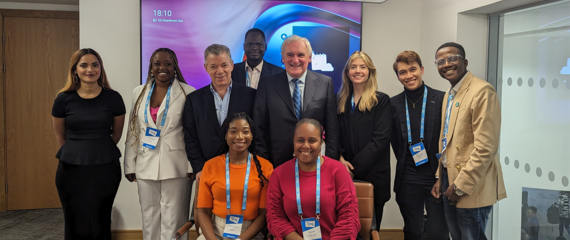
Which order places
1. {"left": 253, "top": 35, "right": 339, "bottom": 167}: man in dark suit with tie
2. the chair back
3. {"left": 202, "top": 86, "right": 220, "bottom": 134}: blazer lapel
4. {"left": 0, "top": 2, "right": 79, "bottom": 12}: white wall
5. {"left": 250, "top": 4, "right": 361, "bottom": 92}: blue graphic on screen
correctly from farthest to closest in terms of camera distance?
{"left": 0, "top": 2, "right": 79, "bottom": 12}: white wall, {"left": 250, "top": 4, "right": 361, "bottom": 92}: blue graphic on screen, {"left": 202, "top": 86, "right": 220, "bottom": 134}: blazer lapel, {"left": 253, "top": 35, "right": 339, "bottom": 167}: man in dark suit with tie, the chair back

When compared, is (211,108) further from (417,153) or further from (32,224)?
(32,224)

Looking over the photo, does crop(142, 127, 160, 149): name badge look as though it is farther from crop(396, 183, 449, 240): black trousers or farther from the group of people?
crop(396, 183, 449, 240): black trousers

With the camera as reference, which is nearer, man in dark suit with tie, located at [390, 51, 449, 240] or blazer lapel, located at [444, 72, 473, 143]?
blazer lapel, located at [444, 72, 473, 143]

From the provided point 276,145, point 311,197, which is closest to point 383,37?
point 276,145

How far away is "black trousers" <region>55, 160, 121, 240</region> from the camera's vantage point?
9.96 ft

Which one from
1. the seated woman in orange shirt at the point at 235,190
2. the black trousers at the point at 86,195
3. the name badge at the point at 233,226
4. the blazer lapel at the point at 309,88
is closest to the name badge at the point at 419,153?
the blazer lapel at the point at 309,88

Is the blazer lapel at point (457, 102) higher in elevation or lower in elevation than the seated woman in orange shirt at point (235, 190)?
higher

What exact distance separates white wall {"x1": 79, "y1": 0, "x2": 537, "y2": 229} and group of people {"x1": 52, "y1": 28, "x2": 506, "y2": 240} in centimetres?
98

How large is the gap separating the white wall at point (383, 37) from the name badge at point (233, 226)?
2.14m

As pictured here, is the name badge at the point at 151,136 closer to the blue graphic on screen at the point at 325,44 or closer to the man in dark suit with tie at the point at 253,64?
the man in dark suit with tie at the point at 253,64

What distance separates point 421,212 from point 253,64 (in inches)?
86.3

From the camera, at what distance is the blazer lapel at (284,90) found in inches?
112

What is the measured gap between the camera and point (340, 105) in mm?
3023

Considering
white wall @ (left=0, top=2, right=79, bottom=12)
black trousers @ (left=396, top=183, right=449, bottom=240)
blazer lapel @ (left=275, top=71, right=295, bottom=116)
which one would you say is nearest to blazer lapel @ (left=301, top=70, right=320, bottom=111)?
blazer lapel @ (left=275, top=71, right=295, bottom=116)
